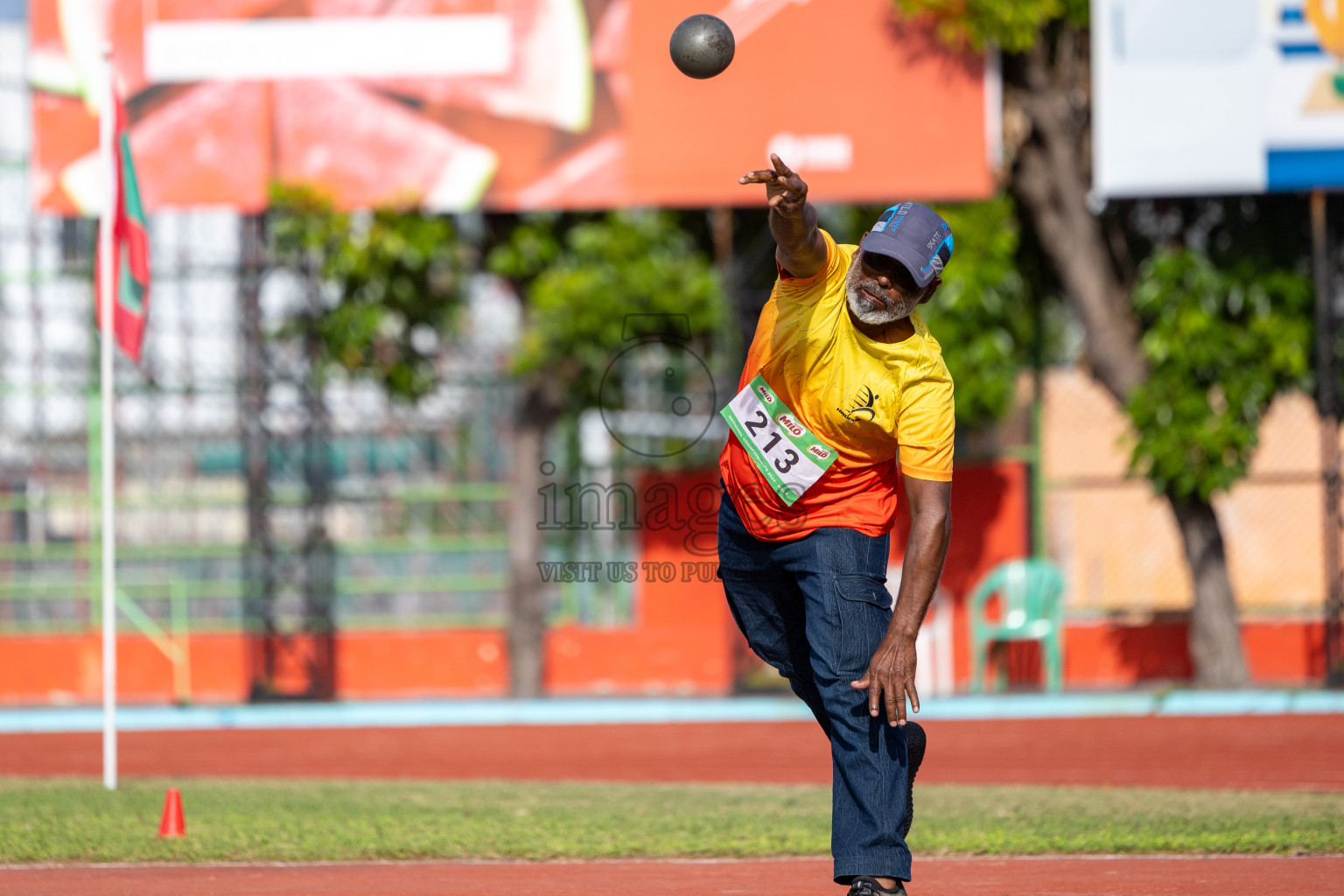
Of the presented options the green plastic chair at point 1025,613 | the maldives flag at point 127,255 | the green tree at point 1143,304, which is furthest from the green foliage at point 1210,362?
the maldives flag at point 127,255

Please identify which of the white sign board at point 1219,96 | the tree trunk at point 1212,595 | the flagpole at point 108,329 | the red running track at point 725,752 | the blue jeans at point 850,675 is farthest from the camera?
the tree trunk at point 1212,595

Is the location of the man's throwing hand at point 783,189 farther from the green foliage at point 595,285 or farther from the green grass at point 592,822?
the green foliage at point 595,285

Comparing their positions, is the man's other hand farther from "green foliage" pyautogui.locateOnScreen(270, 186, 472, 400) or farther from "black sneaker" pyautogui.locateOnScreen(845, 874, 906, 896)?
"green foliage" pyautogui.locateOnScreen(270, 186, 472, 400)

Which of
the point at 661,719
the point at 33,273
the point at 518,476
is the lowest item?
the point at 661,719

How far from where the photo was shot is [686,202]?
15133mm

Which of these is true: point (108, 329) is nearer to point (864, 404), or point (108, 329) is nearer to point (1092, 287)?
point (864, 404)

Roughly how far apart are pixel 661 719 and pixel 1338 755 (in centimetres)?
600

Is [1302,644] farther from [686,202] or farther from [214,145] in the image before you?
[214,145]

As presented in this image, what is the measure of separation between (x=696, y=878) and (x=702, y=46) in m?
3.01

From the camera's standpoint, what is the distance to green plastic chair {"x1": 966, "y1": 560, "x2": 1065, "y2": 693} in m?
16.2

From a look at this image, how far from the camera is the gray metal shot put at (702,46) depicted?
5219 millimetres

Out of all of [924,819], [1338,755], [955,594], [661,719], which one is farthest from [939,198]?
[924,819]

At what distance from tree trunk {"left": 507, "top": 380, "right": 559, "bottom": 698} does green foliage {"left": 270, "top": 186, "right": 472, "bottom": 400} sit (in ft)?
3.52

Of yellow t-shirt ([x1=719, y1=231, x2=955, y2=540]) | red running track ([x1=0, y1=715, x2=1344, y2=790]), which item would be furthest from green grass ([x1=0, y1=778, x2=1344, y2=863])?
yellow t-shirt ([x1=719, y1=231, x2=955, y2=540])
